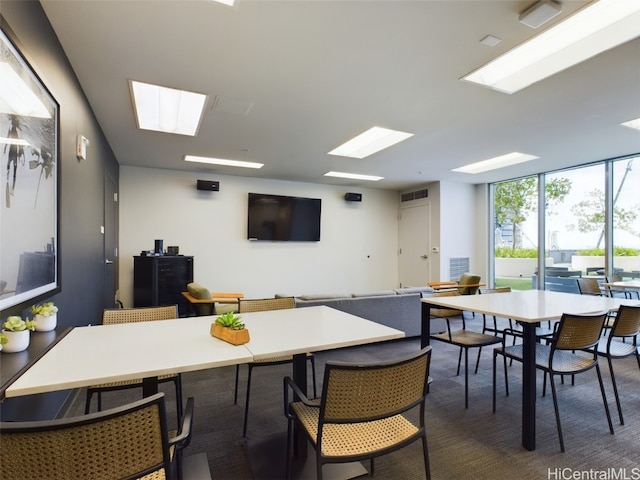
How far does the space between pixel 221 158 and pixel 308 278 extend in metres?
3.19

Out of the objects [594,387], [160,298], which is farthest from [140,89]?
[594,387]

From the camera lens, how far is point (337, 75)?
2.61m

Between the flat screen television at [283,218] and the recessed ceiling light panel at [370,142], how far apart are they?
2.17m

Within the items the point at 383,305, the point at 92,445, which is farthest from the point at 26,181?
the point at 383,305

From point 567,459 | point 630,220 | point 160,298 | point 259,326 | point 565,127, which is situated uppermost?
point 565,127

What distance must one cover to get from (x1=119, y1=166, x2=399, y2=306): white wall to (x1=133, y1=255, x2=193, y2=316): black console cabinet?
2.05 ft

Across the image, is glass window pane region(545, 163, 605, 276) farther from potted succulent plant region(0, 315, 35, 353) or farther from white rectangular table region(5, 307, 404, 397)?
potted succulent plant region(0, 315, 35, 353)

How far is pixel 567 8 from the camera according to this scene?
1.87 meters

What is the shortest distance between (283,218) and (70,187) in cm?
452

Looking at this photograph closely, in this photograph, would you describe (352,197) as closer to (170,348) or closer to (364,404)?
(170,348)

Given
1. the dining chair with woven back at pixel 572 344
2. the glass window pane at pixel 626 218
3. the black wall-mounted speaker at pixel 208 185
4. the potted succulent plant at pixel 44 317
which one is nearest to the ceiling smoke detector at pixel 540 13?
the dining chair with woven back at pixel 572 344

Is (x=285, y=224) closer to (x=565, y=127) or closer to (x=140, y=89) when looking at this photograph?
(x=140, y=89)

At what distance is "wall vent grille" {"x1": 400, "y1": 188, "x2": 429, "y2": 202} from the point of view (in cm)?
720

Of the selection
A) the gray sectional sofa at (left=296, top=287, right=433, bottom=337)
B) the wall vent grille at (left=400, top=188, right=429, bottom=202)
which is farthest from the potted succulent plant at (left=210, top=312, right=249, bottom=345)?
the wall vent grille at (left=400, top=188, right=429, bottom=202)
